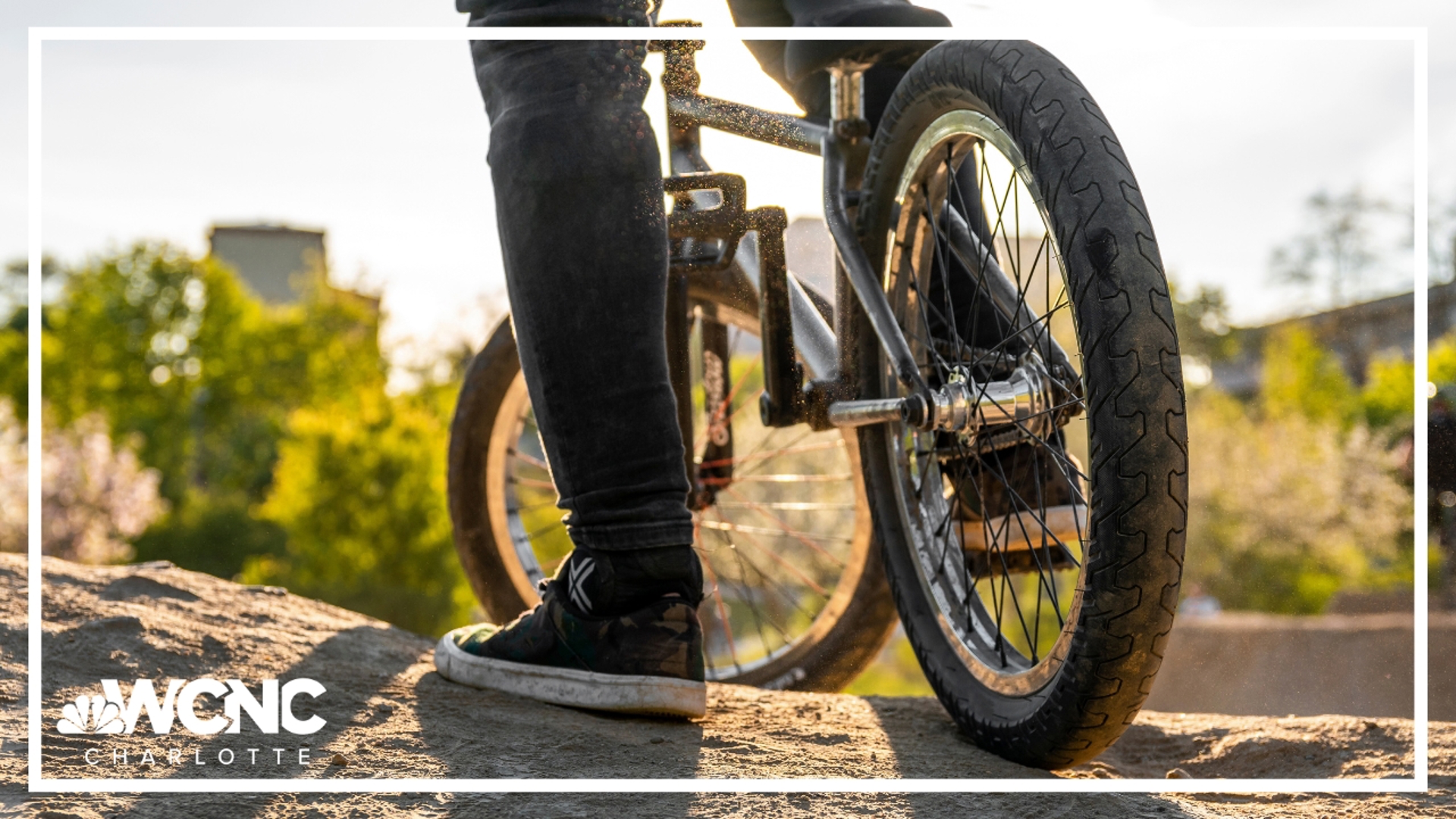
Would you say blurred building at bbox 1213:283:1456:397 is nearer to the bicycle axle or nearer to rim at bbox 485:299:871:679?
rim at bbox 485:299:871:679

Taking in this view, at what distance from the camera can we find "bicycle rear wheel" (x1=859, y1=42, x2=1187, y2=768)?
3.11 feet

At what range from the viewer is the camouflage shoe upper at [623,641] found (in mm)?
1194

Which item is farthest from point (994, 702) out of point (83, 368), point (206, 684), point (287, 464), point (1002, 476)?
point (83, 368)

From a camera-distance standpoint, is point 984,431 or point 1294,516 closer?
point 984,431

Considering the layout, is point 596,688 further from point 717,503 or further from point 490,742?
point 717,503

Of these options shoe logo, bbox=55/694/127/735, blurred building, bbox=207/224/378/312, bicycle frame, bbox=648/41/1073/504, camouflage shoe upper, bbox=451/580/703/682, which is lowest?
shoe logo, bbox=55/694/127/735

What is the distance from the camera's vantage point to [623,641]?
119 centimetres

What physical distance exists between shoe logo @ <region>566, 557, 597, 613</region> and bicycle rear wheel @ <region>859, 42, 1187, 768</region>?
16.3 inches

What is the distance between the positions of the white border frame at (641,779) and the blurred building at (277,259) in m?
3.07

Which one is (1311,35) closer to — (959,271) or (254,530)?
(959,271)

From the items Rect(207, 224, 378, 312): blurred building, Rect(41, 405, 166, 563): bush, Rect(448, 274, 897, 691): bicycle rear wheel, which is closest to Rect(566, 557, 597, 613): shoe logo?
Rect(448, 274, 897, 691): bicycle rear wheel

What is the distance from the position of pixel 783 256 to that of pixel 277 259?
620 cm

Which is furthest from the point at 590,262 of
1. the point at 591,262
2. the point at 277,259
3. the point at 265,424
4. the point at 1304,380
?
the point at 265,424

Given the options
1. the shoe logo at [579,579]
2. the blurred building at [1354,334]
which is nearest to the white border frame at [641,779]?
the shoe logo at [579,579]
